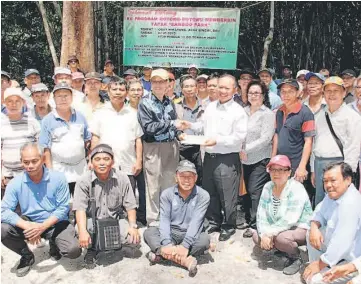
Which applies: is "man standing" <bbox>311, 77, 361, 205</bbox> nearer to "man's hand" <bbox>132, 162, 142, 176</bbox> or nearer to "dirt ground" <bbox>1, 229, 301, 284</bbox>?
"dirt ground" <bbox>1, 229, 301, 284</bbox>

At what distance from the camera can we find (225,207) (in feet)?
15.2

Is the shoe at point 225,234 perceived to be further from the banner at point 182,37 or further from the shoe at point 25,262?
the banner at point 182,37

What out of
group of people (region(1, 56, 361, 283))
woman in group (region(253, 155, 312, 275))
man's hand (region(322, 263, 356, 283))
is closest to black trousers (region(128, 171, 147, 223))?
group of people (region(1, 56, 361, 283))

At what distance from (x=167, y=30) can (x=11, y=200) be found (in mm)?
5914

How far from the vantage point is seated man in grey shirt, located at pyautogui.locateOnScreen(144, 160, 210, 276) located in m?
3.97

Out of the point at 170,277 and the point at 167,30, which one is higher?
the point at 167,30

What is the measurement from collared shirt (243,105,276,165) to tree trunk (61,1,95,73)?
13.2ft

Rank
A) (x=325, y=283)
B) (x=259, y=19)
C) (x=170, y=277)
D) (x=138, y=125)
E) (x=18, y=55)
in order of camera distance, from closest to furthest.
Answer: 1. (x=325, y=283)
2. (x=170, y=277)
3. (x=138, y=125)
4. (x=259, y=19)
5. (x=18, y=55)

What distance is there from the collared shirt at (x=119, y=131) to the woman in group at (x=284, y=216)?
151 cm

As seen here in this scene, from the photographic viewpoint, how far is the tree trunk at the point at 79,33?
24.3ft

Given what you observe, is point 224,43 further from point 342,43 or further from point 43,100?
point 342,43

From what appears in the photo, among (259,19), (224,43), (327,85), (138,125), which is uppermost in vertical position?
(259,19)

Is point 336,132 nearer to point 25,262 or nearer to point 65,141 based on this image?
point 65,141

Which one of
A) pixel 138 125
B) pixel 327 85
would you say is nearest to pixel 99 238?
pixel 138 125
